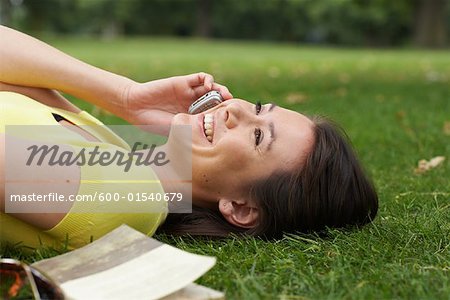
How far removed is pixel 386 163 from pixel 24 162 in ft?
7.04

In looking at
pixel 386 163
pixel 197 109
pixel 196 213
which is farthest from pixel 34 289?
pixel 386 163

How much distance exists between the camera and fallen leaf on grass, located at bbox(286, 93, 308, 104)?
20.7 feet

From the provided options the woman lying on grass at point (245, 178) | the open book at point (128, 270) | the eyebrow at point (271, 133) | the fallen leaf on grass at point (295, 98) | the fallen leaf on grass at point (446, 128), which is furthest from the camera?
the fallen leaf on grass at point (295, 98)

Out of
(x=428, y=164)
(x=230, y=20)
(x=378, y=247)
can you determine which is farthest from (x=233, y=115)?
(x=230, y=20)

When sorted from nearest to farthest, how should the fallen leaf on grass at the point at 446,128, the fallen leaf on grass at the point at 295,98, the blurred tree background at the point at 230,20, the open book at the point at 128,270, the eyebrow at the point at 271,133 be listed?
the open book at the point at 128,270 → the eyebrow at the point at 271,133 → the fallen leaf on grass at the point at 446,128 → the fallen leaf on grass at the point at 295,98 → the blurred tree background at the point at 230,20

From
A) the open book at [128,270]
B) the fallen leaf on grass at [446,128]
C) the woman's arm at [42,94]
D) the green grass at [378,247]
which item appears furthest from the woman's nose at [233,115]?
the fallen leaf on grass at [446,128]

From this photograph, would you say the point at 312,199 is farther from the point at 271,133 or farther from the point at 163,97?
the point at 163,97

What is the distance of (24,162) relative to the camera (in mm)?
1993

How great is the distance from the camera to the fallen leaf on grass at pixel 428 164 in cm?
340

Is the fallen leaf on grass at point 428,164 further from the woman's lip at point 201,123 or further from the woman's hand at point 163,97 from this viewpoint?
the woman's lip at point 201,123

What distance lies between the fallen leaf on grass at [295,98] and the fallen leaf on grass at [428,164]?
2715 millimetres

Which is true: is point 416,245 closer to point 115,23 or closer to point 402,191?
point 402,191

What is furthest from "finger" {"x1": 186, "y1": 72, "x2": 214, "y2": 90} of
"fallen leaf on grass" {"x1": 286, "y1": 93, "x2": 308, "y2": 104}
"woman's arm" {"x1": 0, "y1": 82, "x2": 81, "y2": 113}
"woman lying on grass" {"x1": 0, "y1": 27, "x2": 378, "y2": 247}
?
"fallen leaf on grass" {"x1": 286, "y1": 93, "x2": 308, "y2": 104}

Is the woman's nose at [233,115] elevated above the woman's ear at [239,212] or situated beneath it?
elevated above
